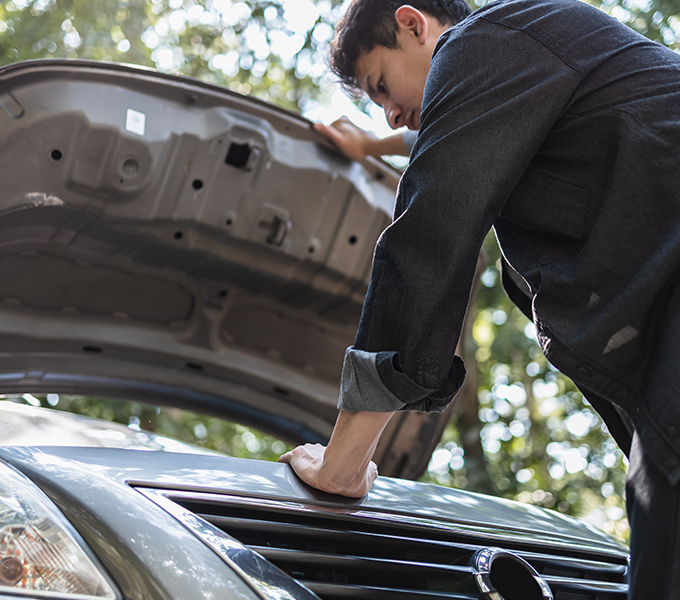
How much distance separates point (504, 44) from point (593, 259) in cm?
36

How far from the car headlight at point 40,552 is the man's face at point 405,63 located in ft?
3.22

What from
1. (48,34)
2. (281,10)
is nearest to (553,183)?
(48,34)

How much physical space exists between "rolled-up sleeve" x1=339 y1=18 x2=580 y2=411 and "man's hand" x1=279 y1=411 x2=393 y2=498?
0.19 feet

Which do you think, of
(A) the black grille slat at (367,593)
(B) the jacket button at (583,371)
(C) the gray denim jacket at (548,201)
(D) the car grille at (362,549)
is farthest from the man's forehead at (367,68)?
(A) the black grille slat at (367,593)

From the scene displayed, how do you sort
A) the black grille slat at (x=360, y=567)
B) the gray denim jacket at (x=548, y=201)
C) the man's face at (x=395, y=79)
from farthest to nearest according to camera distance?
the man's face at (x=395, y=79) < the black grille slat at (x=360, y=567) < the gray denim jacket at (x=548, y=201)

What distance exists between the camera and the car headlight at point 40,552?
0.79m

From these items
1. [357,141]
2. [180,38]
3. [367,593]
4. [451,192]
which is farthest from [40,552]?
[180,38]

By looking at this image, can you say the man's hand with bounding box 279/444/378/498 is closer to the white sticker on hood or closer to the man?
the man

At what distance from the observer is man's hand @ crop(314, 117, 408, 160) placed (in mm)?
2303

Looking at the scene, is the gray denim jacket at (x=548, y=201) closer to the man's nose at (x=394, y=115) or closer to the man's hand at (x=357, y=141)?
the man's nose at (x=394, y=115)

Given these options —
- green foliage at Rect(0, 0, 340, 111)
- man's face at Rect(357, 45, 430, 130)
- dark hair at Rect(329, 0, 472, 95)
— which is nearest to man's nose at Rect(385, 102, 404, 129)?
man's face at Rect(357, 45, 430, 130)

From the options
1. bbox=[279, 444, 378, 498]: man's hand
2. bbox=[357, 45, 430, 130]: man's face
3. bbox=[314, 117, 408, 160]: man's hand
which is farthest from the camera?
bbox=[314, 117, 408, 160]: man's hand

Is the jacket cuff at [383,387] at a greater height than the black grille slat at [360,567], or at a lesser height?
greater

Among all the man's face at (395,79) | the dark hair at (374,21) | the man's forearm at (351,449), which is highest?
the dark hair at (374,21)
